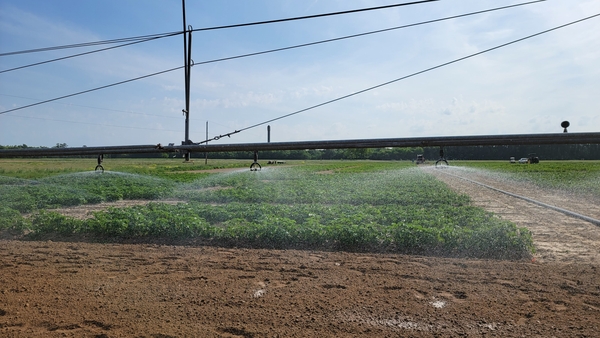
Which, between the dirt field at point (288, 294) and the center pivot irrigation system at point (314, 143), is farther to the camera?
the dirt field at point (288, 294)

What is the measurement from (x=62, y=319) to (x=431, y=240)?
6.43 m

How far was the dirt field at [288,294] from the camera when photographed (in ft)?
15.3

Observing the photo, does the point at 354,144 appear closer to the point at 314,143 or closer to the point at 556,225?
the point at 314,143

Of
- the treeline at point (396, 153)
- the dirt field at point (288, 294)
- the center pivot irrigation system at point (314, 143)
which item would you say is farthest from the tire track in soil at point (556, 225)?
the center pivot irrigation system at point (314, 143)

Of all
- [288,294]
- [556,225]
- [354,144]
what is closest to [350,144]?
[354,144]

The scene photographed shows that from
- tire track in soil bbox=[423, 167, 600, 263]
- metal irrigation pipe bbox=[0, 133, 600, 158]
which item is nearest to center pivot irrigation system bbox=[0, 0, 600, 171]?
metal irrigation pipe bbox=[0, 133, 600, 158]

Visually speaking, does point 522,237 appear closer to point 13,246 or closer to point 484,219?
point 484,219

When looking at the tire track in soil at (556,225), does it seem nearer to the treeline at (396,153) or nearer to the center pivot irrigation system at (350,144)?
the treeline at (396,153)

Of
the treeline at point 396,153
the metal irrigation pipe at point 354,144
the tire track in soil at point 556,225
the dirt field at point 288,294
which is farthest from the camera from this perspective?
the tire track in soil at point 556,225

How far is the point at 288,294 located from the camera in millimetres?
5727

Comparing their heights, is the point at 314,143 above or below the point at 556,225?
above

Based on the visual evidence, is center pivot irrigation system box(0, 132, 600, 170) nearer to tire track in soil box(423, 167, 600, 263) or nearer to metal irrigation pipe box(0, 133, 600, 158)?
metal irrigation pipe box(0, 133, 600, 158)

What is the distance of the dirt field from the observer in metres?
4.67

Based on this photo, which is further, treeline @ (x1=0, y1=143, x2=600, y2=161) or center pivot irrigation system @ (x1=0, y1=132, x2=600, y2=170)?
treeline @ (x1=0, y1=143, x2=600, y2=161)
